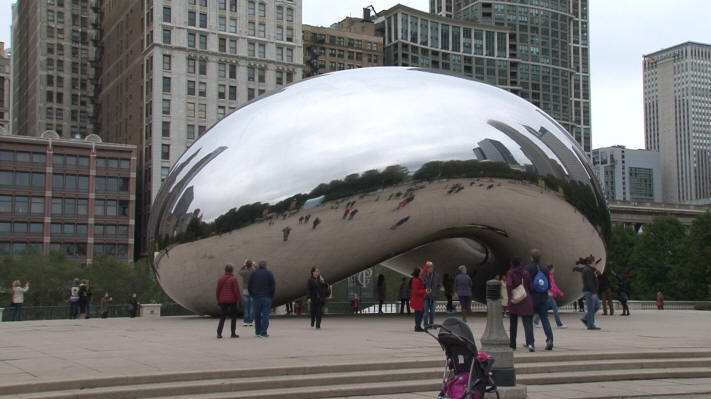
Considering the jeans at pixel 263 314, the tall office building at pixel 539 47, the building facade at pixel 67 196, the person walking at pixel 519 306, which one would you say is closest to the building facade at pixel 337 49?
the tall office building at pixel 539 47

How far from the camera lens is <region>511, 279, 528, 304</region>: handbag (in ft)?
38.8

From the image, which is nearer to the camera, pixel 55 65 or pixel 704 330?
Answer: pixel 704 330

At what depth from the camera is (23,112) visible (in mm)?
127938

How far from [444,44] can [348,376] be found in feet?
518

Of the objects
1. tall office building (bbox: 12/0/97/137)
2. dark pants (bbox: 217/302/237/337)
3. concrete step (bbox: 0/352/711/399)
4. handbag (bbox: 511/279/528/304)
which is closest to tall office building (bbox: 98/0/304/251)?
tall office building (bbox: 12/0/97/137)

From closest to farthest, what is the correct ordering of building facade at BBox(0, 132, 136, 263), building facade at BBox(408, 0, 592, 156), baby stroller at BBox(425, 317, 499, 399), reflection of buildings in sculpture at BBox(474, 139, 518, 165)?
baby stroller at BBox(425, 317, 499, 399), reflection of buildings in sculpture at BBox(474, 139, 518, 165), building facade at BBox(0, 132, 136, 263), building facade at BBox(408, 0, 592, 156)

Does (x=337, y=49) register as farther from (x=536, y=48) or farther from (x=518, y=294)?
(x=518, y=294)

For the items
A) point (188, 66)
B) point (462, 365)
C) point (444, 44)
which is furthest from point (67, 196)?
point (444, 44)

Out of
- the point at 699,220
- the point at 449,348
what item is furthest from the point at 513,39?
the point at 449,348

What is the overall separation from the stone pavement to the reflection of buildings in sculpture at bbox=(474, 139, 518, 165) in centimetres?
352

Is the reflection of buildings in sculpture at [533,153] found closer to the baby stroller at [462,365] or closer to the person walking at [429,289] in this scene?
the person walking at [429,289]

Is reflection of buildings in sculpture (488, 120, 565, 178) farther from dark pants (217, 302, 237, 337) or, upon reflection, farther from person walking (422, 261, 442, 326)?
dark pants (217, 302, 237, 337)

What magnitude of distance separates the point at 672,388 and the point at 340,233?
313 inches

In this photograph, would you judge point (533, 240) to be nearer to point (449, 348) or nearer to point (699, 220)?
point (449, 348)
